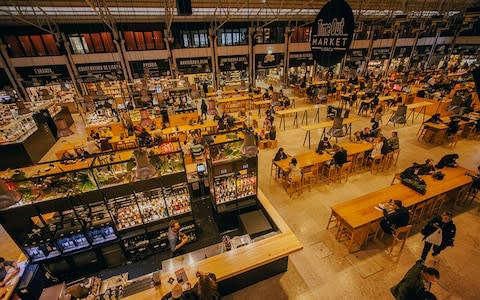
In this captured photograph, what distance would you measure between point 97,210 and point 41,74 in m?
16.9

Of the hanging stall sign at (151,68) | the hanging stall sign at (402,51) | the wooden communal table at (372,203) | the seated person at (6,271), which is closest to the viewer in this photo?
the seated person at (6,271)

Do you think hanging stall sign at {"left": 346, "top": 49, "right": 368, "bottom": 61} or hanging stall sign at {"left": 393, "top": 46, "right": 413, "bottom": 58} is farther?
hanging stall sign at {"left": 393, "top": 46, "right": 413, "bottom": 58}

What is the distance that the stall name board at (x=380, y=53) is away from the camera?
957 inches

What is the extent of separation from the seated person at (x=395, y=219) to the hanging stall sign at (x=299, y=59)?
63.7 ft

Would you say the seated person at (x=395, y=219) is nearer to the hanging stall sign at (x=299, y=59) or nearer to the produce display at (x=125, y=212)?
the produce display at (x=125, y=212)

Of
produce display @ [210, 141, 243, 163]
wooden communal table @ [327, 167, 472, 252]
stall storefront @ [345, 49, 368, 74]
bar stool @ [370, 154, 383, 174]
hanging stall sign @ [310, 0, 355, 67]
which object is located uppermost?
hanging stall sign @ [310, 0, 355, 67]

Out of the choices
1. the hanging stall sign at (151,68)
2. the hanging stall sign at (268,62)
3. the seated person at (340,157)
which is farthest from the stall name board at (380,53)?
the seated person at (340,157)

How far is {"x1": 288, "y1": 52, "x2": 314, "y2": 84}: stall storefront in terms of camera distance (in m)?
21.7

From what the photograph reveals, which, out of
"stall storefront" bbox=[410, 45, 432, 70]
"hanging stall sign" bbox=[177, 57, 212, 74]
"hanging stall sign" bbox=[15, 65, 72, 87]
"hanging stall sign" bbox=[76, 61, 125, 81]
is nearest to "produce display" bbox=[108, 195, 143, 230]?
"hanging stall sign" bbox=[76, 61, 125, 81]

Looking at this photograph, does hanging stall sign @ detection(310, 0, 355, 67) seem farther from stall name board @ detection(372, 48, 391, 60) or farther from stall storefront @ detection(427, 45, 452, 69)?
stall storefront @ detection(427, 45, 452, 69)

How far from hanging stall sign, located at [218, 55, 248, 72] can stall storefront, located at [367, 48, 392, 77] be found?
15.0 m

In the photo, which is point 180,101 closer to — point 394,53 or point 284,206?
point 284,206

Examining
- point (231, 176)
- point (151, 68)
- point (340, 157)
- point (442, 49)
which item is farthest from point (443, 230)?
point (442, 49)

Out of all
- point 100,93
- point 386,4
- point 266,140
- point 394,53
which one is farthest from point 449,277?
point 394,53
